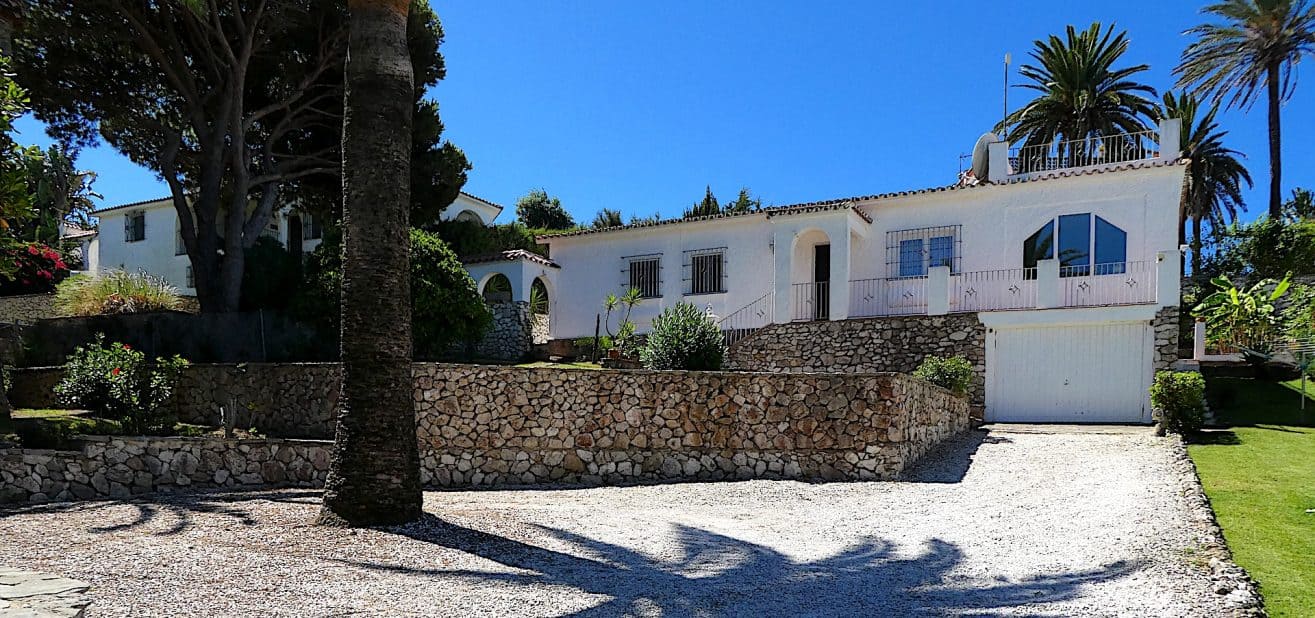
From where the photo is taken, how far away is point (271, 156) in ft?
66.1

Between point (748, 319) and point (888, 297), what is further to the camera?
point (748, 319)

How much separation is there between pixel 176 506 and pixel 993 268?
1820cm

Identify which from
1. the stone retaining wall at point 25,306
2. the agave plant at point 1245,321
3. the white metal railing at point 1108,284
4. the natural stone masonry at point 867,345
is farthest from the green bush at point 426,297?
the agave plant at point 1245,321

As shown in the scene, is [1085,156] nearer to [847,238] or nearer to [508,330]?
[847,238]

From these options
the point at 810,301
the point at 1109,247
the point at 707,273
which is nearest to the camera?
the point at 1109,247

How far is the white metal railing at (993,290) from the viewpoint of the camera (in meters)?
19.4

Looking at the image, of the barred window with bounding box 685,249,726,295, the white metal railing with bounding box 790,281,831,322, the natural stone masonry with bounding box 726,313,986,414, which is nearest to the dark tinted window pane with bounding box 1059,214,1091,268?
the natural stone masonry with bounding box 726,313,986,414

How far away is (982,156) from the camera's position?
21844 mm

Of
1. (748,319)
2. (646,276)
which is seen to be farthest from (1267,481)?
(646,276)

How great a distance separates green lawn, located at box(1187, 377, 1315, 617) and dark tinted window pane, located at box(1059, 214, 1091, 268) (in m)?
3.97

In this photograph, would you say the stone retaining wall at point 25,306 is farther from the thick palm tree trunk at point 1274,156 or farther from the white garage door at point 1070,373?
the thick palm tree trunk at point 1274,156

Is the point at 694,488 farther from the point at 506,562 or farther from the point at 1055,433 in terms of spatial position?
the point at 1055,433

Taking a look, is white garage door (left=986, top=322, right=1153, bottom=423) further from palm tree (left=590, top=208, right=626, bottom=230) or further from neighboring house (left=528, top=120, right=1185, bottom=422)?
palm tree (left=590, top=208, right=626, bottom=230)

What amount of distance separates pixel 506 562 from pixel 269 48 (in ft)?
55.6
